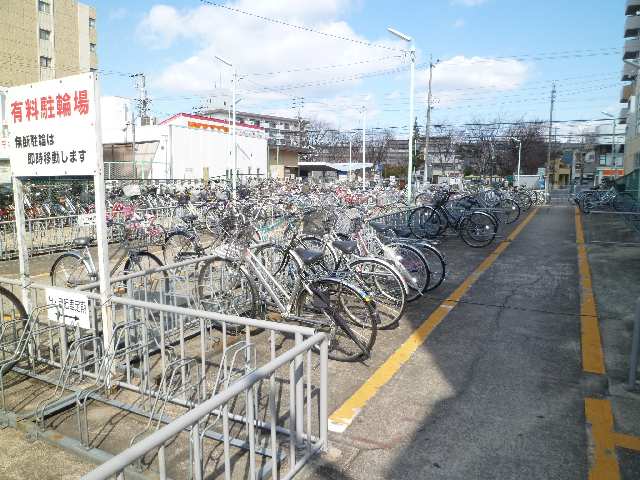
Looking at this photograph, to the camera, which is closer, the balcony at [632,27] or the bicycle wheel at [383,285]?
the bicycle wheel at [383,285]

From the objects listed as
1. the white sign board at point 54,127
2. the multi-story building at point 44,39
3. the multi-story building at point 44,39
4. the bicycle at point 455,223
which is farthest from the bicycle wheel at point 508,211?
the multi-story building at point 44,39

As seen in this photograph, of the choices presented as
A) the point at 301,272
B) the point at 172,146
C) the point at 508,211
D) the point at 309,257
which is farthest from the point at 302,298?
the point at 172,146

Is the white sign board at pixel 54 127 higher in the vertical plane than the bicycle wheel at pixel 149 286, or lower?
higher

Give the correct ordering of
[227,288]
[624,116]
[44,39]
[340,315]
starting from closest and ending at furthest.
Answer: [340,315]
[227,288]
[44,39]
[624,116]

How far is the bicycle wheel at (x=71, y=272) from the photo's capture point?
232 inches

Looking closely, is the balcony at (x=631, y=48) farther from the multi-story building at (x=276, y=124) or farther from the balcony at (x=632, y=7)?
the multi-story building at (x=276, y=124)

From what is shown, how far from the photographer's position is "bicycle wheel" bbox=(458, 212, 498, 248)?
991 cm

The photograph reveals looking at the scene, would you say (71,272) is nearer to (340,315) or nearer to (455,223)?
(340,315)

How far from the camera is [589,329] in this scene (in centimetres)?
483

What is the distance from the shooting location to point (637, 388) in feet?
11.5

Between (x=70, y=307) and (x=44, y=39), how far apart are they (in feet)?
142

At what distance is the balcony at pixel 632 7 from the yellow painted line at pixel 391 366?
37.5 metres

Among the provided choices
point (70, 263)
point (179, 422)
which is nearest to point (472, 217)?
point (70, 263)

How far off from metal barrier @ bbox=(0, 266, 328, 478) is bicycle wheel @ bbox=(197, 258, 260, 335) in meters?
0.22
